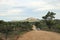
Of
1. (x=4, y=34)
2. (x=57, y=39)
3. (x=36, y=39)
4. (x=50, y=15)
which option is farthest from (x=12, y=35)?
(x=50, y=15)

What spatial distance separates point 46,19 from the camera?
182ft

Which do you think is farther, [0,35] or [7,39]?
[0,35]

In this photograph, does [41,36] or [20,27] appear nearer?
[41,36]

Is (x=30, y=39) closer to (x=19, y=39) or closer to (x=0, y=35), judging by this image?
(x=19, y=39)

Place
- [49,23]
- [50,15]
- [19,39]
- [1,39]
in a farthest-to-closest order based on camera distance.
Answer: [50,15] → [49,23] → [19,39] → [1,39]

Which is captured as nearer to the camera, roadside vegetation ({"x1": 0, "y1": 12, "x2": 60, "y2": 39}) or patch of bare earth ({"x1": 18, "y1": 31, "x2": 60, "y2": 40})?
patch of bare earth ({"x1": 18, "y1": 31, "x2": 60, "y2": 40})

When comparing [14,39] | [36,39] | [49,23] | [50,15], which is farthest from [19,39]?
[50,15]

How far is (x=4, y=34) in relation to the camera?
2673 cm

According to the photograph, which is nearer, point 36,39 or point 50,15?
point 36,39

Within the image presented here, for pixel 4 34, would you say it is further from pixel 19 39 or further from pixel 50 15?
pixel 50 15

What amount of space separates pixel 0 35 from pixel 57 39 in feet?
26.1

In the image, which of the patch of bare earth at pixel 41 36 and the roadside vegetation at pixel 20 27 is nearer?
the patch of bare earth at pixel 41 36

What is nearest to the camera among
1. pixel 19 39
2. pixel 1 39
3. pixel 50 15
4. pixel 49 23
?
pixel 1 39

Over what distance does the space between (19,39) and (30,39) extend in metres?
1.74
